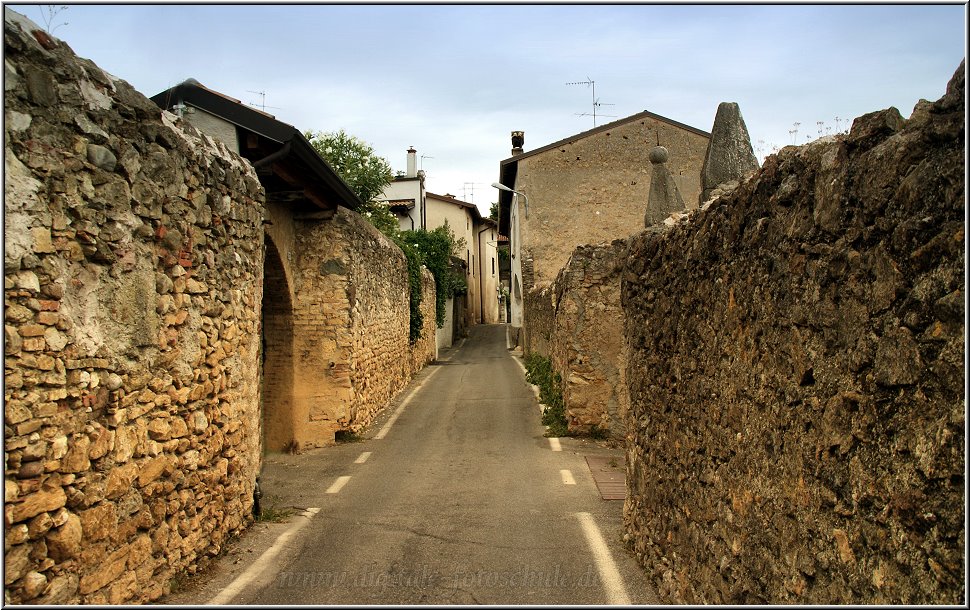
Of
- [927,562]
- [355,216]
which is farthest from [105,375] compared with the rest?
[355,216]

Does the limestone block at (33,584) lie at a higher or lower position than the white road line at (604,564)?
higher

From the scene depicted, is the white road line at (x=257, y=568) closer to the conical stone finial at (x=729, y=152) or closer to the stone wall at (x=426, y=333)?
the conical stone finial at (x=729, y=152)

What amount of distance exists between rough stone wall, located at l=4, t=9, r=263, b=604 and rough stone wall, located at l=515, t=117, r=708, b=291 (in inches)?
744

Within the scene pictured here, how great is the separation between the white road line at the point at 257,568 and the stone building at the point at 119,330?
338 mm

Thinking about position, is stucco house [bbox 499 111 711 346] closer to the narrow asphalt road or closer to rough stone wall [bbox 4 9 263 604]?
the narrow asphalt road

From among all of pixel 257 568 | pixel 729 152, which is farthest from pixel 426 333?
pixel 729 152

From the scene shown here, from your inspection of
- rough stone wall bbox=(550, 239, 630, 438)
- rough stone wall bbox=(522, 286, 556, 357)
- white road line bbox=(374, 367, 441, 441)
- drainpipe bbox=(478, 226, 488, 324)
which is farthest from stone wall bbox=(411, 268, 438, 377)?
drainpipe bbox=(478, 226, 488, 324)

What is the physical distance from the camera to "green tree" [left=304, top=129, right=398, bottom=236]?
28250 mm

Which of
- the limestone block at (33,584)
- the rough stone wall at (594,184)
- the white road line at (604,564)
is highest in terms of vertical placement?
the rough stone wall at (594,184)

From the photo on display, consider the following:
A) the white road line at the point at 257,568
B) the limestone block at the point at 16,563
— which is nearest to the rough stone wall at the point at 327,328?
the white road line at the point at 257,568

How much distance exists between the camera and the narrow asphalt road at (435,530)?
5.05m

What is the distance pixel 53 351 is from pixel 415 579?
301cm

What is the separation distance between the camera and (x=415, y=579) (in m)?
5.30

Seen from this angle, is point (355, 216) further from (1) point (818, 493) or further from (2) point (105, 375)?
(1) point (818, 493)
